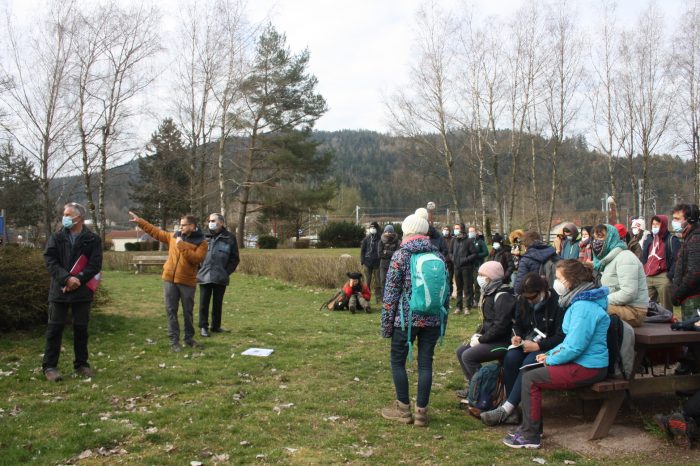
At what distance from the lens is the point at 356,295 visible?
1250 cm

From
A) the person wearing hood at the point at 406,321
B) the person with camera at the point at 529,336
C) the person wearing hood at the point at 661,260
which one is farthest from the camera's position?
Answer: the person wearing hood at the point at 661,260

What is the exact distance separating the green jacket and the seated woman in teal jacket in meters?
1.07

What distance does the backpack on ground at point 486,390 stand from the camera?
5.40 meters

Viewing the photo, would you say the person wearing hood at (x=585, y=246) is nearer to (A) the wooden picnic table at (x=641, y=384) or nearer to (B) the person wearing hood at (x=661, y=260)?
(B) the person wearing hood at (x=661, y=260)

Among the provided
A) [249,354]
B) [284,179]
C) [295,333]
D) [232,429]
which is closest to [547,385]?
[232,429]

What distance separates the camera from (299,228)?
48.0 meters

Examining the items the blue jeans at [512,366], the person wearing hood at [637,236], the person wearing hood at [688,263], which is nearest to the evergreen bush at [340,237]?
the person wearing hood at [637,236]

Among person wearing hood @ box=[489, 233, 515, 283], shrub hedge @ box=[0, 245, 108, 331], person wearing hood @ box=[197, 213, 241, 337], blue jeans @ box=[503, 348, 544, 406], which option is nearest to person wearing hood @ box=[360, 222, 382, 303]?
person wearing hood @ box=[489, 233, 515, 283]

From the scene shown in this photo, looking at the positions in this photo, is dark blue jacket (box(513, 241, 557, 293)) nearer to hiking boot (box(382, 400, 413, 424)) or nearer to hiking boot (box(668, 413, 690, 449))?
hiking boot (box(382, 400, 413, 424))

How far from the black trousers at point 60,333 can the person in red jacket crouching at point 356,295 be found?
6536 millimetres

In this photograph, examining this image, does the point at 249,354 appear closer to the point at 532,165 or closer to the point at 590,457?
the point at 590,457

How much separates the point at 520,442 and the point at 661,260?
18.0ft

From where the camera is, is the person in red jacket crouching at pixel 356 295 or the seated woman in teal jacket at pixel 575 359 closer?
the seated woman in teal jacket at pixel 575 359

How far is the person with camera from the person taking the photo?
5.12 metres
